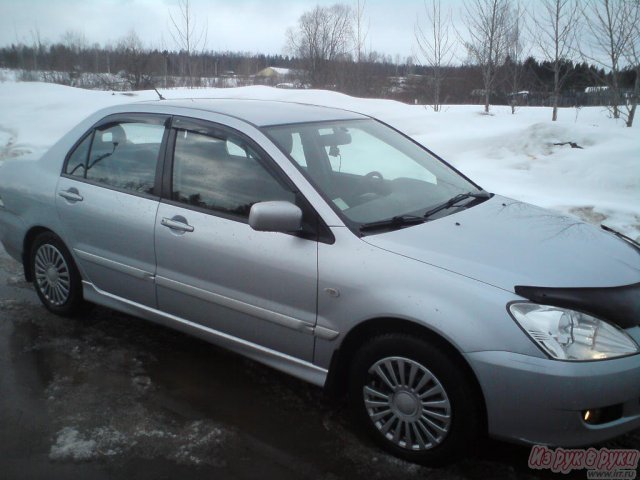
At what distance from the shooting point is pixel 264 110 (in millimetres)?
3686

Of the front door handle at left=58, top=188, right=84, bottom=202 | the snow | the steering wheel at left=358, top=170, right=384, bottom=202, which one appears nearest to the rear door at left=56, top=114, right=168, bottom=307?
the front door handle at left=58, top=188, right=84, bottom=202

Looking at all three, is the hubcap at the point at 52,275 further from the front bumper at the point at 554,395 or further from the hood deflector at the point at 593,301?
the hood deflector at the point at 593,301

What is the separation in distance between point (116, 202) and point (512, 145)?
8.98 meters

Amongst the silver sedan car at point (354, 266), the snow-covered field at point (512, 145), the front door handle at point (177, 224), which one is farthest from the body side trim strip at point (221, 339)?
the snow-covered field at point (512, 145)

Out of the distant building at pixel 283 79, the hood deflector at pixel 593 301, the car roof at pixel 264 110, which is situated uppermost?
the distant building at pixel 283 79

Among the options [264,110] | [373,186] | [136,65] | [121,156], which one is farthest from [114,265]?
[136,65]

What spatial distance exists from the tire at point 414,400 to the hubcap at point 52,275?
248cm

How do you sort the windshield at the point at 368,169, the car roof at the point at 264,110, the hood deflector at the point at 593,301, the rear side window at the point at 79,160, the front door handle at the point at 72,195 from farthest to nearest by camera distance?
the rear side window at the point at 79,160, the front door handle at the point at 72,195, the car roof at the point at 264,110, the windshield at the point at 368,169, the hood deflector at the point at 593,301

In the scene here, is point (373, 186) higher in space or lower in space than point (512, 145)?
higher

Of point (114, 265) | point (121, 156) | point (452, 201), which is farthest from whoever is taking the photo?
A: point (121, 156)

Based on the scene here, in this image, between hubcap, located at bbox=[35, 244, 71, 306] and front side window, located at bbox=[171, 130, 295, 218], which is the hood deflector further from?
hubcap, located at bbox=[35, 244, 71, 306]

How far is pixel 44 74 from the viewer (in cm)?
3284

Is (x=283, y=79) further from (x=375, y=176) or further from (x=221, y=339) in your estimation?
(x=221, y=339)

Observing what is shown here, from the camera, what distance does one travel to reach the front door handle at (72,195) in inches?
154
